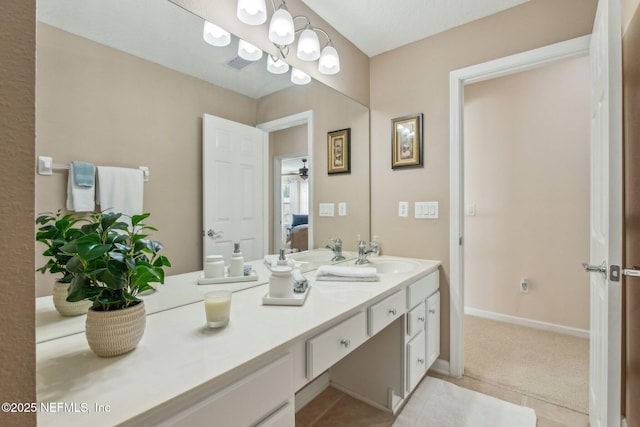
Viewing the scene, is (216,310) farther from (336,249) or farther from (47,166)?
(336,249)

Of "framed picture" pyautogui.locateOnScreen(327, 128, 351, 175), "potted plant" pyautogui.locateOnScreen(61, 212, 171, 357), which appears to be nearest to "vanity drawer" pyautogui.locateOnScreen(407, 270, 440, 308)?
"framed picture" pyautogui.locateOnScreen(327, 128, 351, 175)

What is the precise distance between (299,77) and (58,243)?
1.46 m

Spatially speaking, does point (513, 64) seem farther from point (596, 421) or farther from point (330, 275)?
point (596, 421)

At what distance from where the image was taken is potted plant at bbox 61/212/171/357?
691 mm

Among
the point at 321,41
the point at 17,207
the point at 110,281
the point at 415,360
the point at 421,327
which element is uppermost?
the point at 321,41

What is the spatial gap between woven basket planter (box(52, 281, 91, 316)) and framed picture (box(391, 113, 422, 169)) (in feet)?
6.56

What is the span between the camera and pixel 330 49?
191 cm

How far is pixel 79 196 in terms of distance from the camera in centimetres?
90

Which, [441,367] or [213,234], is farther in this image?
[441,367]

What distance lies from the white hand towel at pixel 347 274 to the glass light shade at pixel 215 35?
1210 millimetres

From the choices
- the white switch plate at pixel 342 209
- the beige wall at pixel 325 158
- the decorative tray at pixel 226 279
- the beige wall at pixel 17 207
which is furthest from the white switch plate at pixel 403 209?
the beige wall at pixel 17 207

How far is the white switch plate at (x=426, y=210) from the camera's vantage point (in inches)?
82.7

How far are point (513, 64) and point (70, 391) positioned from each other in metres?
2.46

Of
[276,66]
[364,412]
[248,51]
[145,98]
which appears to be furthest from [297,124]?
[364,412]
